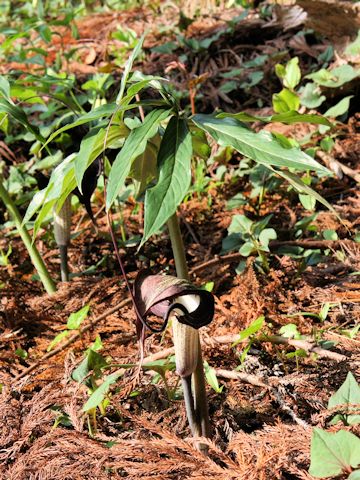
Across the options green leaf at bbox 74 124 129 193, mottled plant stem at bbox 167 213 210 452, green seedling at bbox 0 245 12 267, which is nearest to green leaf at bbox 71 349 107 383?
mottled plant stem at bbox 167 213 210 452

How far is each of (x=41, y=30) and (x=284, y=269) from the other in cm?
156

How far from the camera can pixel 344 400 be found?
0.92m

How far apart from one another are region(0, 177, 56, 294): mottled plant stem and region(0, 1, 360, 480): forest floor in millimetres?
45

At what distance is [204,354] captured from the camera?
128cm

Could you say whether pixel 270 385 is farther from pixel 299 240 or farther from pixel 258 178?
pixel 258 178

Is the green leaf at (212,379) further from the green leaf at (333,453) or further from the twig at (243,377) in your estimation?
the green leaf at (333,453)

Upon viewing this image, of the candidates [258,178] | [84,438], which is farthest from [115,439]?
[258,178]

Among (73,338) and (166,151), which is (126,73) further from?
(73,338)

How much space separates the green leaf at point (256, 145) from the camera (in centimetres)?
75

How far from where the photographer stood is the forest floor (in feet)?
3.13

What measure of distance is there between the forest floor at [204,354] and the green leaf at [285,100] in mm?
221

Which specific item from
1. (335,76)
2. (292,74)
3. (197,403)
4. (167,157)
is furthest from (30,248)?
(335,76)

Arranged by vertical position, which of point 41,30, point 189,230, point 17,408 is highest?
point 41,30

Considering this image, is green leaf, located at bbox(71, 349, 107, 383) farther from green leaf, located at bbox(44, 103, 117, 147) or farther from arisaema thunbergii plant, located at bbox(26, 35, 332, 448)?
green leaf, located at bbox(44, 103, 117, 147)
